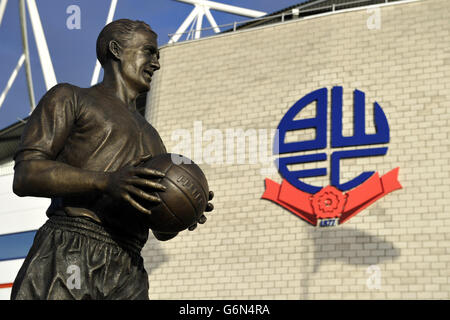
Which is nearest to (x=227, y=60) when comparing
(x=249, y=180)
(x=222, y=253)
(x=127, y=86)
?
(x=249, y=180)

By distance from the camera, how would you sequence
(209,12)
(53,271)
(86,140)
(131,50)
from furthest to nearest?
(209,12), (131,50), (86,140), (53,271)

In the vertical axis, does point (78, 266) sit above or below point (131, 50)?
below

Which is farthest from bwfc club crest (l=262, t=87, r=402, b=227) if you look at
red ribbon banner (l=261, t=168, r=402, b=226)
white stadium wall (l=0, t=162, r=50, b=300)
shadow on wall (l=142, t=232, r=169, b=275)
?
white stadium wall (l=0, t=162, r=50, b=300)

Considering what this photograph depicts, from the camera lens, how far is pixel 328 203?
56.7 feet

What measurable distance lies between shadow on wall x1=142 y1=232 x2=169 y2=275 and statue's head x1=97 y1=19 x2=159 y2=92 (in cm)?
1449

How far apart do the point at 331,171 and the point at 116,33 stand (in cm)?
1375

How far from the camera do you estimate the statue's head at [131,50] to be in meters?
4.13

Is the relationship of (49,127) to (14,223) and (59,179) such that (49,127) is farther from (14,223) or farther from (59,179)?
(14,223)

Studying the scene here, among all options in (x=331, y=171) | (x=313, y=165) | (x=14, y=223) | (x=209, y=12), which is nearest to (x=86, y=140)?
(x=331, y=171)

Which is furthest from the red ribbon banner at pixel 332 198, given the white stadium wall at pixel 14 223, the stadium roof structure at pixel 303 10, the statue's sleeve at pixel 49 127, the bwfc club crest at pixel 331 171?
the statue's sleeve at pixel 49 127

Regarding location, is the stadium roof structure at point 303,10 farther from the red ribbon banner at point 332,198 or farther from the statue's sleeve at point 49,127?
the statue's sleeve at point 49,127

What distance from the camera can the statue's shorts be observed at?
11.6 ft
